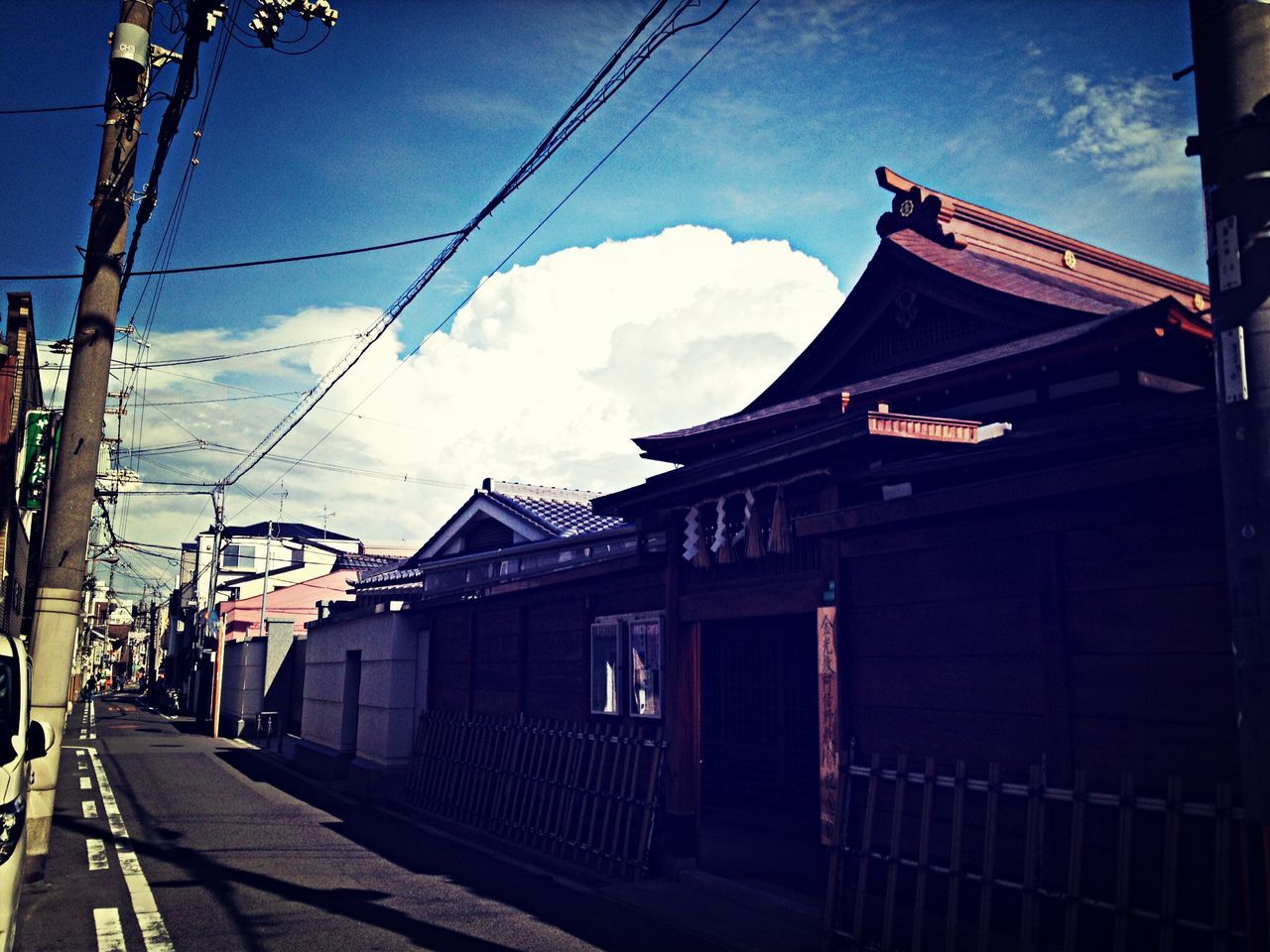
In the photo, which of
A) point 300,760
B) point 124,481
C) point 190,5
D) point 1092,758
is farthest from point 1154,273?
point 124,481

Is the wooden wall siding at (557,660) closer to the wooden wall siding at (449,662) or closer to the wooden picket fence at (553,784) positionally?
the wooden picket fence at (553,784)

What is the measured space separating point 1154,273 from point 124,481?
48.2 meters

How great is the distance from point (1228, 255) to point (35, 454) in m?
21.6

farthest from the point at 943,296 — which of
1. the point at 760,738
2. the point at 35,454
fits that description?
the point at 35,454

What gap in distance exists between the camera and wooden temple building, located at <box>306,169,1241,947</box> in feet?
21.5

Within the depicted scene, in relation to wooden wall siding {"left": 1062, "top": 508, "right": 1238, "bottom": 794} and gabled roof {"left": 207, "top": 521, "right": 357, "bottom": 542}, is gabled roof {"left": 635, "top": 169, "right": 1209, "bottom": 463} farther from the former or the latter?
gabled roof {"left": 207, "top": 521, "right": 357, "bottom": 542}

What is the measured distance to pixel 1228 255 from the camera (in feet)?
13.4

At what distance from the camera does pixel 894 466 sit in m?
8.70

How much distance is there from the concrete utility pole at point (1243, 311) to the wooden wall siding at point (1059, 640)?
257 cm

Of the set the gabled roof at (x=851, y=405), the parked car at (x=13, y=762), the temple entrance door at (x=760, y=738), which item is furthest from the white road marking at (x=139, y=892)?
the gabled roof at (x=851, y=405)

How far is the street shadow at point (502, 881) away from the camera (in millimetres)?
8438

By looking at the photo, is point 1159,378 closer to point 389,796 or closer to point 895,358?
point 895,358

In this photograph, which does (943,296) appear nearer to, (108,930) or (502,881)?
(502,881)

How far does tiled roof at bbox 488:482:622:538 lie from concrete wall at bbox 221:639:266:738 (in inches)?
639
